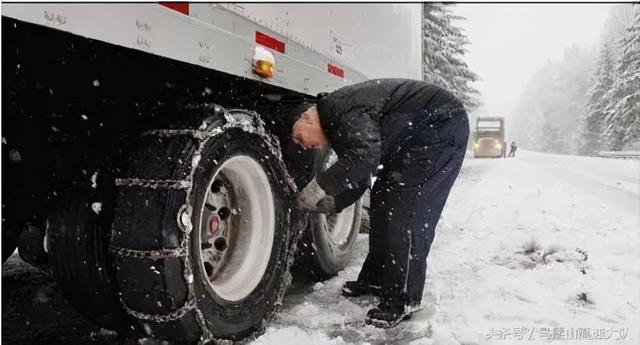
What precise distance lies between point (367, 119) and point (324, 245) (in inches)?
44.9

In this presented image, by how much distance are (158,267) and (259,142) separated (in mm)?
930

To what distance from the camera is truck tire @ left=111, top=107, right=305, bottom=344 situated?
2027mm

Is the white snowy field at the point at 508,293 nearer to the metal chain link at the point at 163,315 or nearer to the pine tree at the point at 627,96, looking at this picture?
the metal chain link at the point at 163,315

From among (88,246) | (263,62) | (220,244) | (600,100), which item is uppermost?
(600,100)

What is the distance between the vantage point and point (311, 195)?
2969 millimetres

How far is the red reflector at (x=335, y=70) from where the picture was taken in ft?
11.1

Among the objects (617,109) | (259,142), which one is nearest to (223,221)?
(259,142)

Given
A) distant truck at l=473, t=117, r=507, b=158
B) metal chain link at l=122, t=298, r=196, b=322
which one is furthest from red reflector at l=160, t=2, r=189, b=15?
distant truck at l=473, t=117, r=507, b=158

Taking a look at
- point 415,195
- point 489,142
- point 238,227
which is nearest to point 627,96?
point 489,142

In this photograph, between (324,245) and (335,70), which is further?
(324,245)

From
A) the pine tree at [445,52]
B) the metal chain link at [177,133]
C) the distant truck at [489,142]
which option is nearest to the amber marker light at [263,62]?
the metal chain link at [177,133]

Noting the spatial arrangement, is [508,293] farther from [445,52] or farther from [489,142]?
[489,142]

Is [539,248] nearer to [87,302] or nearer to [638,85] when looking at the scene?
[87,302]

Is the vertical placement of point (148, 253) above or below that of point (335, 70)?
below
